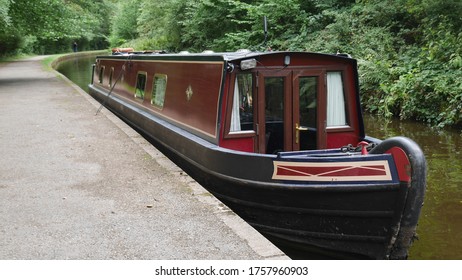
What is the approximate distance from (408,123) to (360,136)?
603 centimetres

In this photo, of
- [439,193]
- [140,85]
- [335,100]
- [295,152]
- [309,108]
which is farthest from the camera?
[140,85]

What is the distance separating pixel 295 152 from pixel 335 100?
117 centimetres

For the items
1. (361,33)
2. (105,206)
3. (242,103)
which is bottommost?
(105,206)

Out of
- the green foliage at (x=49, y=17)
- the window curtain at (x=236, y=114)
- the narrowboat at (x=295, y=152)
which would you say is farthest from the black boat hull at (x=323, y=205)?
the green foliage at (x=49, y=17)

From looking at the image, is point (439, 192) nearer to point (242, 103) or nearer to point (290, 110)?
point (290, 110)

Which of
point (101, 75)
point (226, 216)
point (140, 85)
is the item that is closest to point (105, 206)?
point (226, 216)

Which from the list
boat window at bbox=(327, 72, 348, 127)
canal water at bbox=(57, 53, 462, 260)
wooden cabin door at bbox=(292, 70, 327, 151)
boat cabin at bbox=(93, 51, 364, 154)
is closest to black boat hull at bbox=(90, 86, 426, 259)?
boat cabin at bbox=(93, 51, 364, 154)

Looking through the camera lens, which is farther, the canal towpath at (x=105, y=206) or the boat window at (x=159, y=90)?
the boat window at (x=159, y=90)

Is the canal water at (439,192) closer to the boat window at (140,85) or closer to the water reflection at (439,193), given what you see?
the water reflection at (439,193)

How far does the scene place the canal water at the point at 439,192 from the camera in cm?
555

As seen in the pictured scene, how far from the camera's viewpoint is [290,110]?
608 centimetres

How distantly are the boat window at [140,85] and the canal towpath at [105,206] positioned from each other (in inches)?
60.7

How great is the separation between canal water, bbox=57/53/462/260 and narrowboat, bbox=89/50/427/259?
1.72 feet

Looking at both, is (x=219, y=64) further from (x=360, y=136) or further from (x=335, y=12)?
(x=335, y=12)
